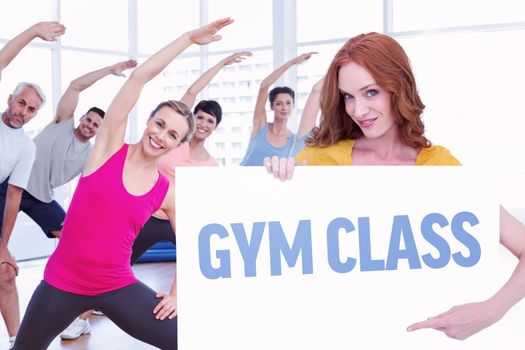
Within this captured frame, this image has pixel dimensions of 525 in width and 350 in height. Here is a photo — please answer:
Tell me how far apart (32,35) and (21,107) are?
49 centimetres

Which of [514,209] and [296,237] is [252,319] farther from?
[514,209]

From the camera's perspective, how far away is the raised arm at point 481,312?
1.48 metres

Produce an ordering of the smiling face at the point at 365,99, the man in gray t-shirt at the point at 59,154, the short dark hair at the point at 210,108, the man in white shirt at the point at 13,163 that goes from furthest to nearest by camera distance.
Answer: the short dark hair at the point at 210,108, the man in gray t-shirt at the point at 59,154, the man in white shirt at the point at 13,163, the smiling face at the point at 365,99

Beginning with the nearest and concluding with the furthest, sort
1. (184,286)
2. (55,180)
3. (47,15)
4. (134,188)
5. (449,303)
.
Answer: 1. (184,286)
2. (449,303)
3. (134,188)
4. (55,180)
5. (47,15)

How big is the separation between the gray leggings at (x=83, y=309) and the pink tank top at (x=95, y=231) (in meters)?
0.03

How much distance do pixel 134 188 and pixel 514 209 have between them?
5641 millimetres

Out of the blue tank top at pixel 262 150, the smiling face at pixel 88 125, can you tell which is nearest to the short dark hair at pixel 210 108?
the blue tank top at pixel 262 150

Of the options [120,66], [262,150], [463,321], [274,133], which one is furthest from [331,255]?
[274,133]

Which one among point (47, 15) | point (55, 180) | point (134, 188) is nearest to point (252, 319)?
point (134, 188)

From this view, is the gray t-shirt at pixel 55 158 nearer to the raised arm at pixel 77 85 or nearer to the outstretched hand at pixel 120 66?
the raised arm at pixel 77 85

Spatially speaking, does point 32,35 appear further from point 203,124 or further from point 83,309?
point 83,309

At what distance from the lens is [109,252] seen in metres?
2.37

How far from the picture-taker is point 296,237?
1479 mm

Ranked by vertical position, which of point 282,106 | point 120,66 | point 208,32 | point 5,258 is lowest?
point 5,258
